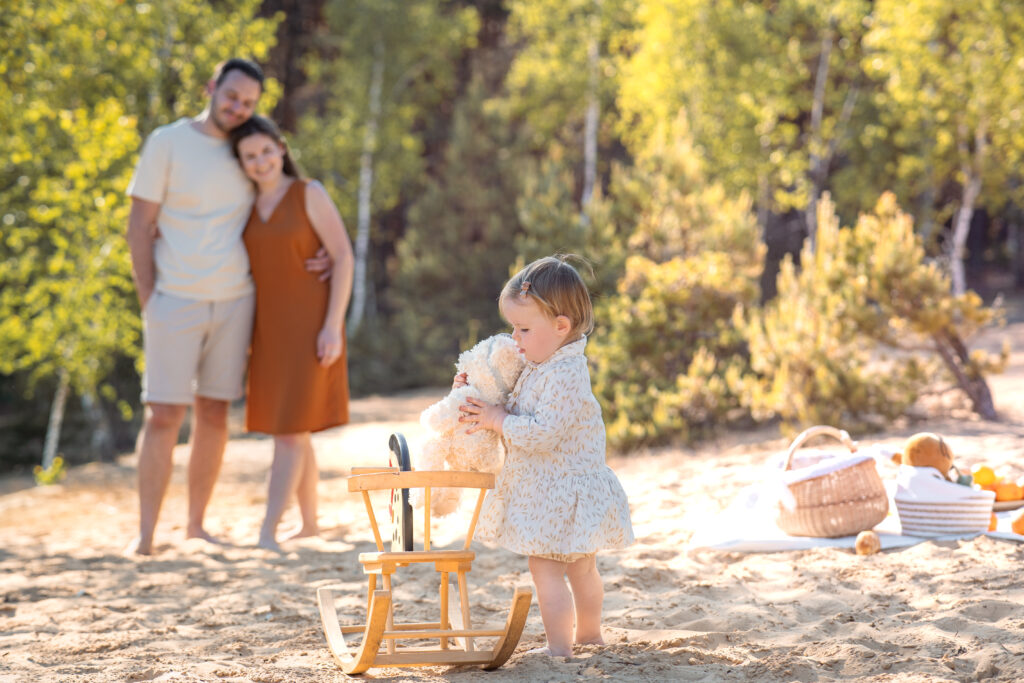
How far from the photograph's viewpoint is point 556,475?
9.43 ft

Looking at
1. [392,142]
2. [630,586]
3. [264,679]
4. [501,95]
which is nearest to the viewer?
[264,679]

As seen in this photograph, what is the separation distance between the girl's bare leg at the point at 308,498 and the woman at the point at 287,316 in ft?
0.51

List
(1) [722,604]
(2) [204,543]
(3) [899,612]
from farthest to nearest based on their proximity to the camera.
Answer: (2) [204,543] < (1) [722,604] < (3) [899,612]

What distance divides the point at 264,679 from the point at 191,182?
2567 mm

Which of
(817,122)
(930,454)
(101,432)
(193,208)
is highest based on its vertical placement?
(817,122)

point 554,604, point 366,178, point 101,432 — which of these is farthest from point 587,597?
point 366,178

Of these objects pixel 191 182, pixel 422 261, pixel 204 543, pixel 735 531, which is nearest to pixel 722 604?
pixel 735 531

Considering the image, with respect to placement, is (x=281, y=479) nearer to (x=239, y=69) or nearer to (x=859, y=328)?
(x=239, y=69)

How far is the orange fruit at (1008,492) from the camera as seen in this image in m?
4.55

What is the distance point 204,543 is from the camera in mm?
4867

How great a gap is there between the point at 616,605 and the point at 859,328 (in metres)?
4.37

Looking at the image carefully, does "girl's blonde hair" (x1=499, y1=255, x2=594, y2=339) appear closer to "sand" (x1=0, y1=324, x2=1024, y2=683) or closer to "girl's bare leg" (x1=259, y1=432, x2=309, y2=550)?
"sand" (x1=0, y1=324, x2=1024, y2=683)

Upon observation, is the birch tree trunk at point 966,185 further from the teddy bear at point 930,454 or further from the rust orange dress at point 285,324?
the rust orange dress at point 285,324

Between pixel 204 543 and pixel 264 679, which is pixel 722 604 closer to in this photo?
pixel 264 679
